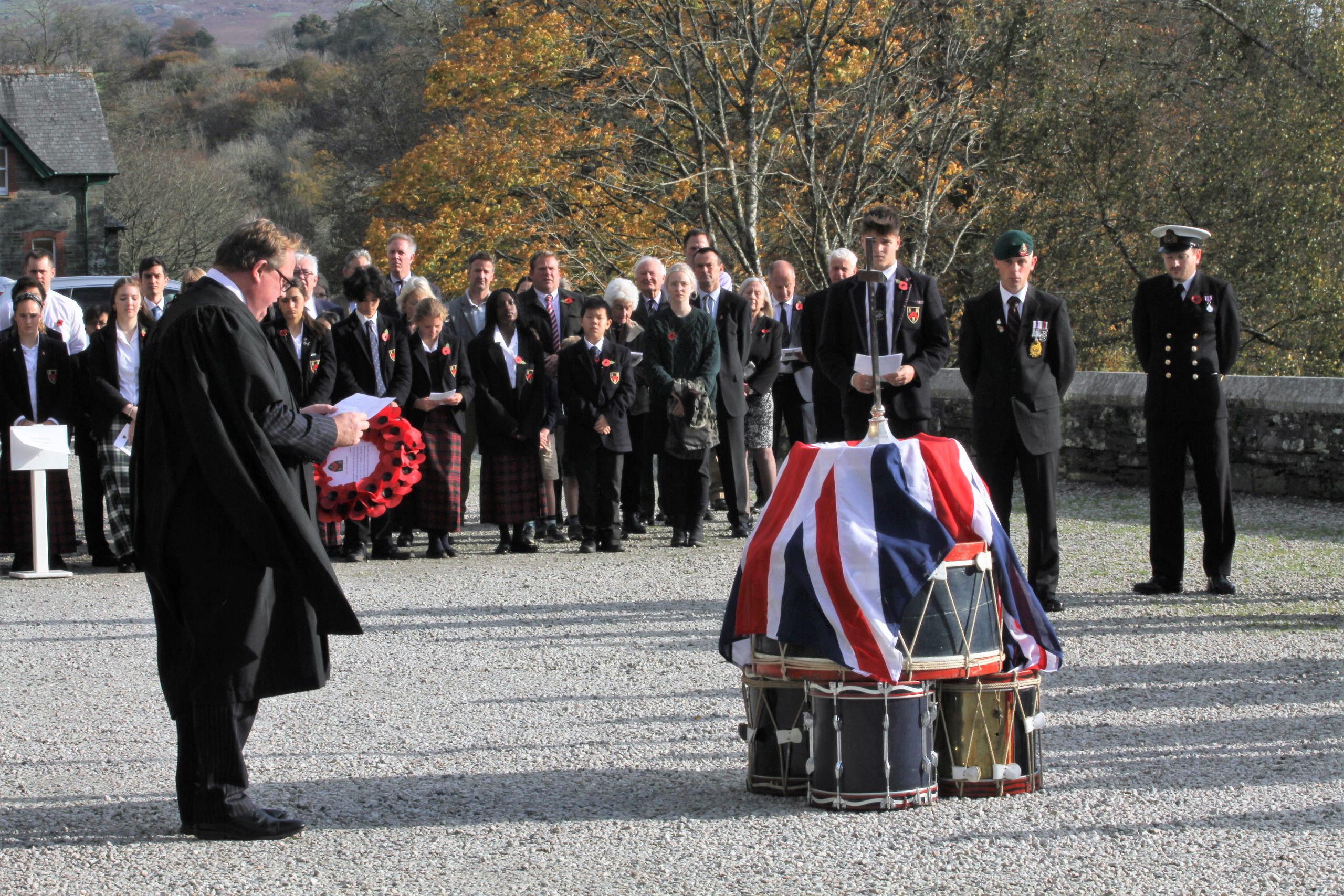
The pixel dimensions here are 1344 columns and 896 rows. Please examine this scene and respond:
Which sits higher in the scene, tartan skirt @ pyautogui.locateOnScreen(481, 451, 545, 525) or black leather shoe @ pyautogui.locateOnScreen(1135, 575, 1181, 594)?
tartan skirt @ pyautogui.locateOnScreen(481, 451, 545, 525)

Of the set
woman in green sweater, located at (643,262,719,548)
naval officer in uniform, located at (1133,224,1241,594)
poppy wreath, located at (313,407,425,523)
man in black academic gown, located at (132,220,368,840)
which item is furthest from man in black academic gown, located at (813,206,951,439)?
man in black academic gown, located at (132,220,368,840)

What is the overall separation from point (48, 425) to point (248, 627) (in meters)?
6.46

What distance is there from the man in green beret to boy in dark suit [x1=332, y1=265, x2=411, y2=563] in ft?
13.4

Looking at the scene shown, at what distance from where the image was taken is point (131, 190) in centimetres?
4616

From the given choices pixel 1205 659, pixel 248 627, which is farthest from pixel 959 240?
pixel 248 627

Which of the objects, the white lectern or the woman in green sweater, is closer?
the white lectern

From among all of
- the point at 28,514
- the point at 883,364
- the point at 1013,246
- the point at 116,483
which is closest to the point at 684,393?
the point at 883,364

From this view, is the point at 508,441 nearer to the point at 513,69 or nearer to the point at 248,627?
the point at 248,627

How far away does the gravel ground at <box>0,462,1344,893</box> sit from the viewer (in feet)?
13.6

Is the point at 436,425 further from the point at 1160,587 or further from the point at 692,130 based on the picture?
the point at 692,130

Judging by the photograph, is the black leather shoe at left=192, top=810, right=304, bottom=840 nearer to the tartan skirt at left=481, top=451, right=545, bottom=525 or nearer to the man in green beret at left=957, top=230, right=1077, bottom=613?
the man in green beret at left=957, top=230, right=1077, bottom=613

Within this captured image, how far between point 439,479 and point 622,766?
549 cm

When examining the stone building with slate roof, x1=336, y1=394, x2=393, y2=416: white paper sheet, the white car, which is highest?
the stone building with slate roof

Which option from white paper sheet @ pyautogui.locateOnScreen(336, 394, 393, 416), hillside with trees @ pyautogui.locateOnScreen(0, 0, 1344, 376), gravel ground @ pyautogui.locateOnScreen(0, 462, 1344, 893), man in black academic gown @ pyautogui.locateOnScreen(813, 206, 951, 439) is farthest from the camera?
hillside with trees @ pyautogui.locateOnScreen(0, 0, 1344, 376)
